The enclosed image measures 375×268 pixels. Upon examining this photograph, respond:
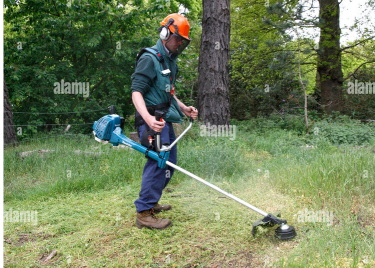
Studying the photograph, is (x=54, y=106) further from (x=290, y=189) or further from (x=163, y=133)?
(x=290, y=189)

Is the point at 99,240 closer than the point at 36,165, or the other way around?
the point at 99,240

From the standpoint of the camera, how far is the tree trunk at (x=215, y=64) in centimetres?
678

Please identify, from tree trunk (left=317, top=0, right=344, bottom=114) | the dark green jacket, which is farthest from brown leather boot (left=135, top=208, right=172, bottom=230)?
tree trunk (left=317, top=0, right=344, bottom=114)

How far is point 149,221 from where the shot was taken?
313 cm

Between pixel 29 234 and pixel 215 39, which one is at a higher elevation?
pixel 215 39

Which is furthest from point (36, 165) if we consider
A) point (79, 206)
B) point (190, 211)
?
point (190, 211)

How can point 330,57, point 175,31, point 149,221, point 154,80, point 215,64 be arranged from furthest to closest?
1. point 330,57
2. point 215,64
3. point 149,221
4. point 154,80
5. point 175,31

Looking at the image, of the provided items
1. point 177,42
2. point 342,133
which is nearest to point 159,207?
point 177,42

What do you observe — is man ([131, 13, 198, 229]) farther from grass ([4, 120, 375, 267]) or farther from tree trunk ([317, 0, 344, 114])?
tree trunk ([317, 0, 344, 114])

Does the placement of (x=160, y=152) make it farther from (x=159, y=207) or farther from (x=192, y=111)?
(x=159, y=207)

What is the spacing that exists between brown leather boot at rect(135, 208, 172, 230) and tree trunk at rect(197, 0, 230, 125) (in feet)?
12.9

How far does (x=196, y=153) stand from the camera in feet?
16.5

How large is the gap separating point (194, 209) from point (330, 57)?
26.2 ft

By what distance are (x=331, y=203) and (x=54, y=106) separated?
6.81 m
